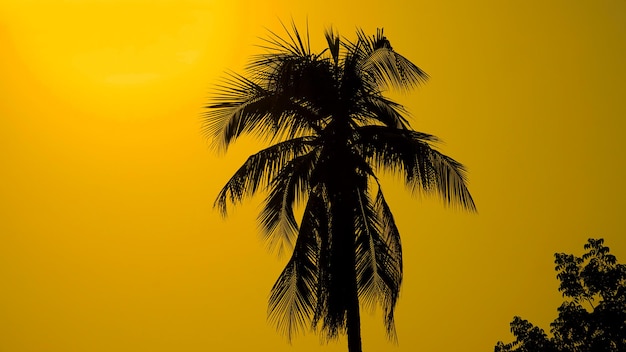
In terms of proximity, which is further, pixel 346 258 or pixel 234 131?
pixel 234 131

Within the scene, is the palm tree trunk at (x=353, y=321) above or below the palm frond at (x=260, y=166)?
below

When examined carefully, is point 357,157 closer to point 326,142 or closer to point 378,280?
point 326,142

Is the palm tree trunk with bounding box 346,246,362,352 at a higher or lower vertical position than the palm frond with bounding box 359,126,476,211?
lower

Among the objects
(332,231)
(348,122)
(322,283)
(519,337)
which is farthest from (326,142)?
(519,337)

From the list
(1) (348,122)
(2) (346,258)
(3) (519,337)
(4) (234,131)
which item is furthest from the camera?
(3) (519,337)

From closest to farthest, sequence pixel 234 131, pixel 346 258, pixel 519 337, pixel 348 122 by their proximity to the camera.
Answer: pixel 346 258 < pixel 348 122 < pixel 234 131 < pixel 519 337

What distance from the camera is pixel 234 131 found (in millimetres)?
15094

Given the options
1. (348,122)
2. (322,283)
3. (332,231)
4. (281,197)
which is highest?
(348,122)

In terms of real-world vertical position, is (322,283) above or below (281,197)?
below

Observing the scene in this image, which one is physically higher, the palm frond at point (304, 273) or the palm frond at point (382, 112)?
the palm frond at point (382, 112)

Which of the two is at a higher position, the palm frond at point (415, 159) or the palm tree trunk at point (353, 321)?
the palm frond at point (415, 159)

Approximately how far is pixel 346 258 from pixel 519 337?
12022 mm

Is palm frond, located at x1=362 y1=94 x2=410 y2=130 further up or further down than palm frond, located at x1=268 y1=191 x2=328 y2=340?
further up

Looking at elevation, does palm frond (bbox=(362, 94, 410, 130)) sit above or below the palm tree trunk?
above
